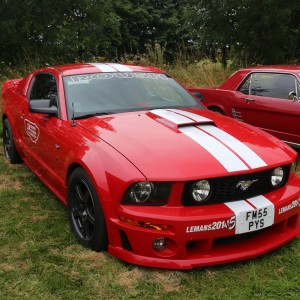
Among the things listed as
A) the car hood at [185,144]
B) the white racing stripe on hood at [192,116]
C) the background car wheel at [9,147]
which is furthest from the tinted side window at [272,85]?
the background car wheel at [9,147]

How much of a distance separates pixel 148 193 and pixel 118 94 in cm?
151

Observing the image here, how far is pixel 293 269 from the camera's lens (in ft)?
9.77

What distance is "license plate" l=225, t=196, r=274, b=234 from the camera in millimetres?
2789

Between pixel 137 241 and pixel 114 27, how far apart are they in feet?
60.3

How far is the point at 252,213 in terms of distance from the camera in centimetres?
282

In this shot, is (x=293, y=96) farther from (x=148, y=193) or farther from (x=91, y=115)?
(x=148, y=193)

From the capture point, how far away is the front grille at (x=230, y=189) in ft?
9.21

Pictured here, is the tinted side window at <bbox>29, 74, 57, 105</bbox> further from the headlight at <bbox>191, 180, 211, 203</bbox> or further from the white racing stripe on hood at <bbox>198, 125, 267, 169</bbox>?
the headlight at <bbox>191, 180, 211, 203</bbox>

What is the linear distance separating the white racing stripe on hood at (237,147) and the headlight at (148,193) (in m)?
0.63

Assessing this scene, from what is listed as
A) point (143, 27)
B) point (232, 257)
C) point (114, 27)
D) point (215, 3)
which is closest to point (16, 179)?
point (232, 257)

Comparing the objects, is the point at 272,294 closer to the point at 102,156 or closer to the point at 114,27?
the point at 102,156

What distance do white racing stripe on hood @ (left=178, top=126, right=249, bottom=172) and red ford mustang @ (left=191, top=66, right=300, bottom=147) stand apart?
259 cm

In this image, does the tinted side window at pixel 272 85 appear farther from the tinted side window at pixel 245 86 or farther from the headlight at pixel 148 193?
the headlight at pixel 148 193

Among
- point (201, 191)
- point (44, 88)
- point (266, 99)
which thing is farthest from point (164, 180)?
point (266, 99)
